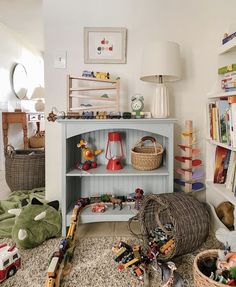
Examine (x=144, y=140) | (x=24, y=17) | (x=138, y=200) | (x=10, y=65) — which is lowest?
(x=138, y=200)

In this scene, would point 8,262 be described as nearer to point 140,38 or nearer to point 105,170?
point 105,170

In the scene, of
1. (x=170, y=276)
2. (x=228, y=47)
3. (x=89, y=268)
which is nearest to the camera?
(x=170, y=276)

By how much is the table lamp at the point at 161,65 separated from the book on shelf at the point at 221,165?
46 cm

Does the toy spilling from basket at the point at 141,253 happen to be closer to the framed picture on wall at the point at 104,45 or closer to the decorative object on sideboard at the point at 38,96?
the framed picture on wall at the point at 104,45

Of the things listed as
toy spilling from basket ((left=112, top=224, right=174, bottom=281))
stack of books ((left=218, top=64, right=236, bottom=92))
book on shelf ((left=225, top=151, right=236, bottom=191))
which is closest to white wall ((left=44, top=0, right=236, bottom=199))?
stack of books ((left=218, top=64, right=236, bottom=92))

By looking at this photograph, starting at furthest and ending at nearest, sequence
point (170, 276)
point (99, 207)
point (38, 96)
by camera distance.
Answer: point (38, 96) < point (99, 207) < point (170, 276)

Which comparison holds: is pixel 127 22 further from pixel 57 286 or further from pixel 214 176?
pixel 57 286

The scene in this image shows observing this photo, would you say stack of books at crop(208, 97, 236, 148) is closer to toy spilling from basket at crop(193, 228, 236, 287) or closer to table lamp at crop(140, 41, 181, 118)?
table lamp at crop(140, 41, 181, 118)

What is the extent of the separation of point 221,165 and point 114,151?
2.60ft

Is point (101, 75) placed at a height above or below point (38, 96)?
below

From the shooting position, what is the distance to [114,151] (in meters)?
1.92

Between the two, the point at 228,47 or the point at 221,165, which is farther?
the point at 221,165

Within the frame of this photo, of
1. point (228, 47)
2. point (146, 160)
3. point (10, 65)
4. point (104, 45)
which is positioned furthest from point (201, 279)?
point (10, 65)

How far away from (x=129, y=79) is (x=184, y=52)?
19.5 inches
